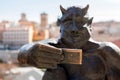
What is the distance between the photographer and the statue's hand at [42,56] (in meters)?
1.04

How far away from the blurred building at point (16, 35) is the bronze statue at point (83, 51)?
22324mm

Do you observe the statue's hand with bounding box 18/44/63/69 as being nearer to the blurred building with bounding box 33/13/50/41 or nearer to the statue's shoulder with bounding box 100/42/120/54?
the statue's shoulder with bounding box 100/42/120/54

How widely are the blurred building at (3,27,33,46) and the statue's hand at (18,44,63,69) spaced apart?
886 inches

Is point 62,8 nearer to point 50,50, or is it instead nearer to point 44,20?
point 50,50

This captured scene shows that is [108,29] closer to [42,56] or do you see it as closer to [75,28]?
[75,28]

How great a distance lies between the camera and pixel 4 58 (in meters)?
20.3

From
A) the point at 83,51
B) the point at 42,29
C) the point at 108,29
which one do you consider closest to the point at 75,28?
the point at 83,51

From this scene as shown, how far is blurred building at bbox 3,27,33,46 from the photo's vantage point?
77.9ft

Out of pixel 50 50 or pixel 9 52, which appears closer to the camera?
pixel 50 50

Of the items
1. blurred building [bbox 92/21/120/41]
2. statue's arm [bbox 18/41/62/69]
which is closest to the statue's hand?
statue's arm [bbox 18/41/62/69]

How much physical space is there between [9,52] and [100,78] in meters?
19.4

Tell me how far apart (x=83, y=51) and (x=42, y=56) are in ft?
0.73

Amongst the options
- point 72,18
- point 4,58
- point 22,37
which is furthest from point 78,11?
point 22,37

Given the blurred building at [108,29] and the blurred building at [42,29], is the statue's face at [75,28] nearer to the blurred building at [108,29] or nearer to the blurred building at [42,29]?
the blurred building at [42,29]
